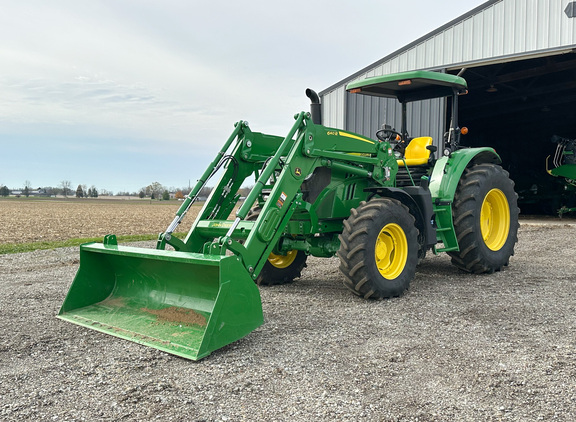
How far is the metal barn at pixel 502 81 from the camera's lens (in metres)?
11.6

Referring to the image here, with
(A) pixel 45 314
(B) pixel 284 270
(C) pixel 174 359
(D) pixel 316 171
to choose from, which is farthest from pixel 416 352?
(A) pixel 45 314

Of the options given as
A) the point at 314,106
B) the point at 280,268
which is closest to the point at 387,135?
the point at 314,106

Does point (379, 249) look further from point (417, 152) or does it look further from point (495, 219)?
point (495, 219)

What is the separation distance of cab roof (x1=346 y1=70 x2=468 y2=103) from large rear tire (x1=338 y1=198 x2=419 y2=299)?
5.81ft

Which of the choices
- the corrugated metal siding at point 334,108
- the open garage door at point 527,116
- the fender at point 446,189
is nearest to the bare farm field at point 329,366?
the fender at point 446,189

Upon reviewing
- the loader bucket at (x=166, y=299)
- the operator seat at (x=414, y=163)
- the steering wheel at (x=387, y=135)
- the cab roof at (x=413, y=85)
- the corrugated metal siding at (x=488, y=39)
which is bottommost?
the loader bucket at (x=166, y=299)

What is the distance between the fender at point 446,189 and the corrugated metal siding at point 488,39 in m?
3.52

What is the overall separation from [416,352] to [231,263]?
151 cm

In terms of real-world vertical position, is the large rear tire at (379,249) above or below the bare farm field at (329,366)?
above

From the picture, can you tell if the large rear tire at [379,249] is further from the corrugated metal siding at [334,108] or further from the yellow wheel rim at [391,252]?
the corrugated metal siding at [334,108]

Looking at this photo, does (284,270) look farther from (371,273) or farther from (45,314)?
(45,314)

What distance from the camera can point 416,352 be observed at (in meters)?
3.81

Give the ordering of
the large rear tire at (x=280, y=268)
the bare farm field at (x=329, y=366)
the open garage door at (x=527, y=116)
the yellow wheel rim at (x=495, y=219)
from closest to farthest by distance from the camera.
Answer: the bare farm field at (x=329, y=366), the large rear tire at (x=280, y=268), the yellow wheel rim at (x=495, y=219), the open garage door at (x=527, y=116)

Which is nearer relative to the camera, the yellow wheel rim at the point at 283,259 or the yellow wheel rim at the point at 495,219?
the yellow wheel rim at the point at 283,259
